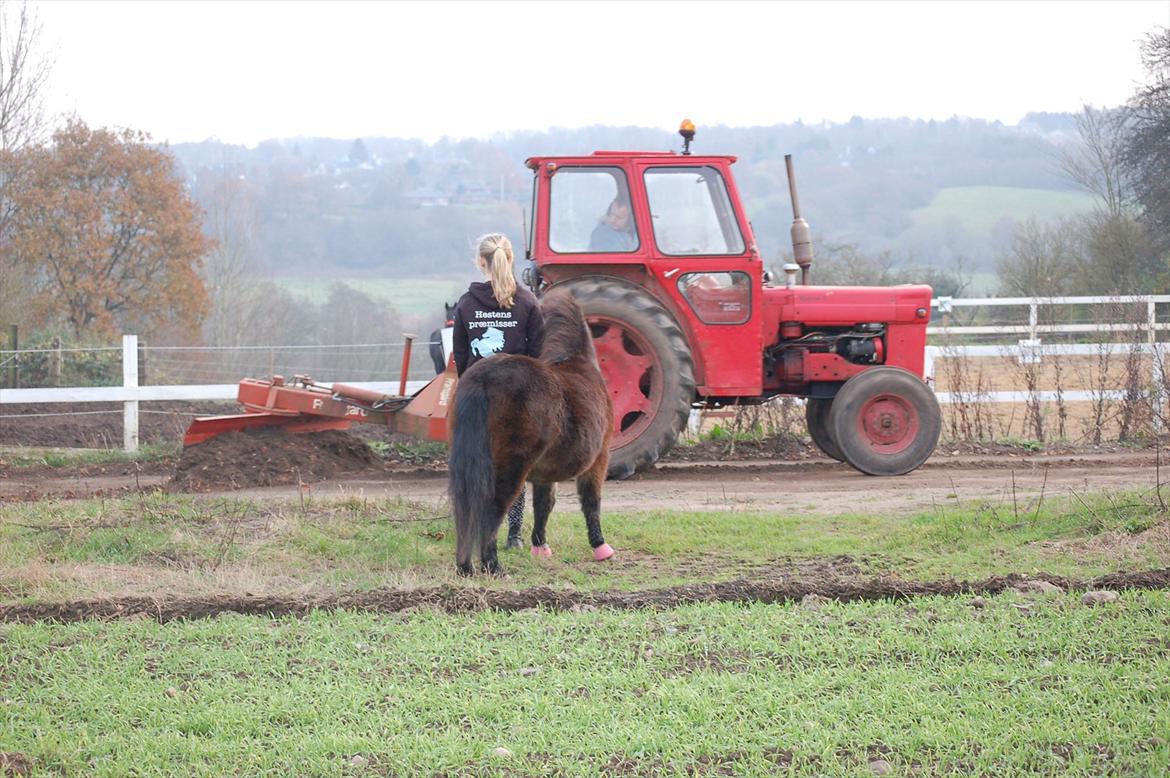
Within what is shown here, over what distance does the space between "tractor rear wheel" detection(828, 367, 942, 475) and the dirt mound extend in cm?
430

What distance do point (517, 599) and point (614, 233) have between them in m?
5.07

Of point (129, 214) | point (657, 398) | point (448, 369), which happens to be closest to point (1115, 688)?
point (657, 398)

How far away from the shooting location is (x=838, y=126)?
94.6 meters

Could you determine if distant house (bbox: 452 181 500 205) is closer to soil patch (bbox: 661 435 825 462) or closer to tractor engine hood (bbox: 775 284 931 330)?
soil patch (bbox: 661 435 825 462)

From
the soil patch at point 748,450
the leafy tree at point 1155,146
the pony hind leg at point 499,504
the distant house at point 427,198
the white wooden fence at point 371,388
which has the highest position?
the distant house at point 427,198

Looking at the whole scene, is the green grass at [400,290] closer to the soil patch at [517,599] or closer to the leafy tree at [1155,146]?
the leafy tree at [1155,146]

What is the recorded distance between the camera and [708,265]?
10.3 meters

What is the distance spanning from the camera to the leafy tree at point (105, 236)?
69.3 ft

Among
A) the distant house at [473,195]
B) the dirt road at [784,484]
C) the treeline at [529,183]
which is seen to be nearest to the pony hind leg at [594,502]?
the dirt road at [784,484]

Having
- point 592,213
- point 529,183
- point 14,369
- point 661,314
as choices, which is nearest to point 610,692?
point 661,314

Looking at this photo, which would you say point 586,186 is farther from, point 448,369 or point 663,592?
point 663,592

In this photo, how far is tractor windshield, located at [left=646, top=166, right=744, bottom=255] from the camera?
33.6ft

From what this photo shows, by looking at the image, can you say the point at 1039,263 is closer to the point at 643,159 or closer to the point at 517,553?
the point at 643,159

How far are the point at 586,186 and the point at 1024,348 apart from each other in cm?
596
